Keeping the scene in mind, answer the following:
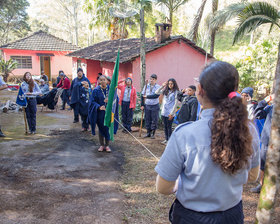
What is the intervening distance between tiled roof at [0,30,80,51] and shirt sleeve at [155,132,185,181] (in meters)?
25.1

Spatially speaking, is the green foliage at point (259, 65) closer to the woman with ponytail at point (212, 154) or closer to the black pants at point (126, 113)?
the black pants at point (126, 113)

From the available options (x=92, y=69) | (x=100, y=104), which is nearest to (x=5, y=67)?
(x=92, y=69)

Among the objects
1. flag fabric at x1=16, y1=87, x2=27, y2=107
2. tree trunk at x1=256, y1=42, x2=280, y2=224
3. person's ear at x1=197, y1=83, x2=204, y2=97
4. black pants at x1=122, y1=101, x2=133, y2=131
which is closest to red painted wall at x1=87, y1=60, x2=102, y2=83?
black pants at x1=122, y1=101, x2=133, y2=131

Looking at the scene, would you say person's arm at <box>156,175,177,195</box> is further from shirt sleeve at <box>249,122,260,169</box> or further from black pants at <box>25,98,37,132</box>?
black pants at <box>25,98,37,132</box>

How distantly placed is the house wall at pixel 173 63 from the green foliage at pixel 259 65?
4.40m

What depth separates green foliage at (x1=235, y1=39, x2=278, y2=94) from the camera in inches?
635

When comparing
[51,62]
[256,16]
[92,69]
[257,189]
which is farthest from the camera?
[51,62]

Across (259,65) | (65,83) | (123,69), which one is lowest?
(65,83)

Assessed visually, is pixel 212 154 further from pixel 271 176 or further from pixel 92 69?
pixel 92 69

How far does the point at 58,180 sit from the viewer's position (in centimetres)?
464

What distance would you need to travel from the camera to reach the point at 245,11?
9.40m

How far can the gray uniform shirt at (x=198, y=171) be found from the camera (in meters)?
1.40

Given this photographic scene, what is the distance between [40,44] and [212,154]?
2627 centimetres

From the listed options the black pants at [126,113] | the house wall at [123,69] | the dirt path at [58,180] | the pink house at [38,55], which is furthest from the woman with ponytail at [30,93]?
the pink house at [38,55]
